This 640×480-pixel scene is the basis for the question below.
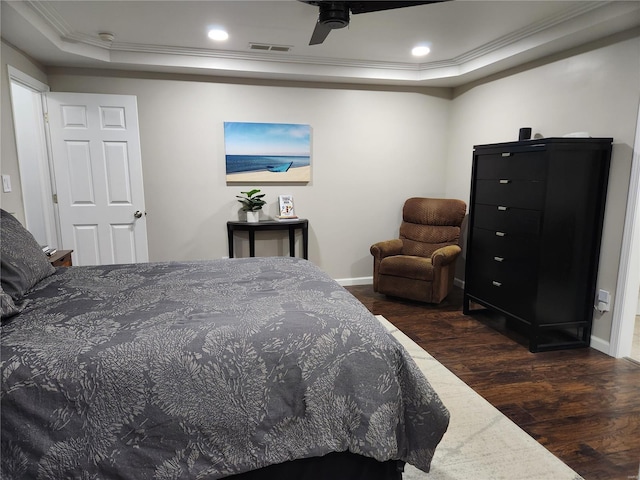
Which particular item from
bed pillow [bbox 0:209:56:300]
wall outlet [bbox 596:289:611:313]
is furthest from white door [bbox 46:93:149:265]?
wall outlet [bbox 596:289:611:313]

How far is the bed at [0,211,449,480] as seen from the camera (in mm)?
1238

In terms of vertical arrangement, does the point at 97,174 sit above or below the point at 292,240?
above

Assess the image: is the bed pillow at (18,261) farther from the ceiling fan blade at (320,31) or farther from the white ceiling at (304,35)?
the ceiling fan blade at (320,31)

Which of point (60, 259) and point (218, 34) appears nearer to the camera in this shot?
point (60, 259)

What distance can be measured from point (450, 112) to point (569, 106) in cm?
171

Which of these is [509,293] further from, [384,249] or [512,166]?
[384,249]

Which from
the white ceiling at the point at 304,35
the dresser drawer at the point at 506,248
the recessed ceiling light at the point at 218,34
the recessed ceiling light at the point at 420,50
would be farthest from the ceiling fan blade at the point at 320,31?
the dresser drawer at the point at 506,248

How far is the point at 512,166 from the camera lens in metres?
3.12

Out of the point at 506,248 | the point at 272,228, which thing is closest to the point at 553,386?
the point at 506,248

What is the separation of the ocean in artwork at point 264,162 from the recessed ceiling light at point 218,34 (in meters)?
1.18

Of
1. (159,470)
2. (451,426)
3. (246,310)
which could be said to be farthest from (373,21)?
(159,470)

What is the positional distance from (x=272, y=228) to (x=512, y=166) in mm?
2285

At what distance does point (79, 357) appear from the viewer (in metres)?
1.27

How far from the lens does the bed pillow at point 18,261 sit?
1701mm
